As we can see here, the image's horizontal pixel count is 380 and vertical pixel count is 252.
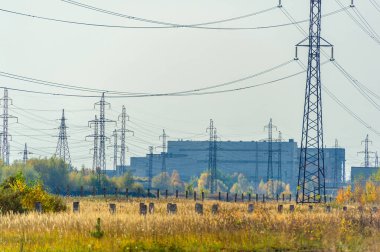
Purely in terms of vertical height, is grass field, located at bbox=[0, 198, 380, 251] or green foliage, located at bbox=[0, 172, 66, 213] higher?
green foliage, located at bbox=[0, 172, 66, 213]

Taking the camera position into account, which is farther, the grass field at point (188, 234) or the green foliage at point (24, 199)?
the green foliage at point (24, 199)

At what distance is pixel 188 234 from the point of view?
26953mm

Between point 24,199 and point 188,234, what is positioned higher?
point 24,199

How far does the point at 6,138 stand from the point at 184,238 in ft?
273

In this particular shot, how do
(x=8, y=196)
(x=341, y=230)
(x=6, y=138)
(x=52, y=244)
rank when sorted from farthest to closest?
(x=6, y=138) → (x=8, y=196) → (x=341, y=230) → (x=52, y=244)

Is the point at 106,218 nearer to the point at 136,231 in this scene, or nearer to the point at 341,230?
the point at 136,231

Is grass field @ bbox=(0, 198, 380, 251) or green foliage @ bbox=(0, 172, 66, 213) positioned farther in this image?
green foliage @ bbox=(0, 172, 66, 213)

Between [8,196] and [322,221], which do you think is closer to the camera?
[322,221]

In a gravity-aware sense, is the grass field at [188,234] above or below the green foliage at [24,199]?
below

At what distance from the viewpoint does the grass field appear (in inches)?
981

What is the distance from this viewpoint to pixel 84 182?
124688 mm

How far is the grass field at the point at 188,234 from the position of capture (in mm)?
24922

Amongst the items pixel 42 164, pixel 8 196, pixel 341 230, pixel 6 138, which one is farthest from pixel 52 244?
pixel 42 164

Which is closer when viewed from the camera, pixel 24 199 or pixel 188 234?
pixel 188 234
